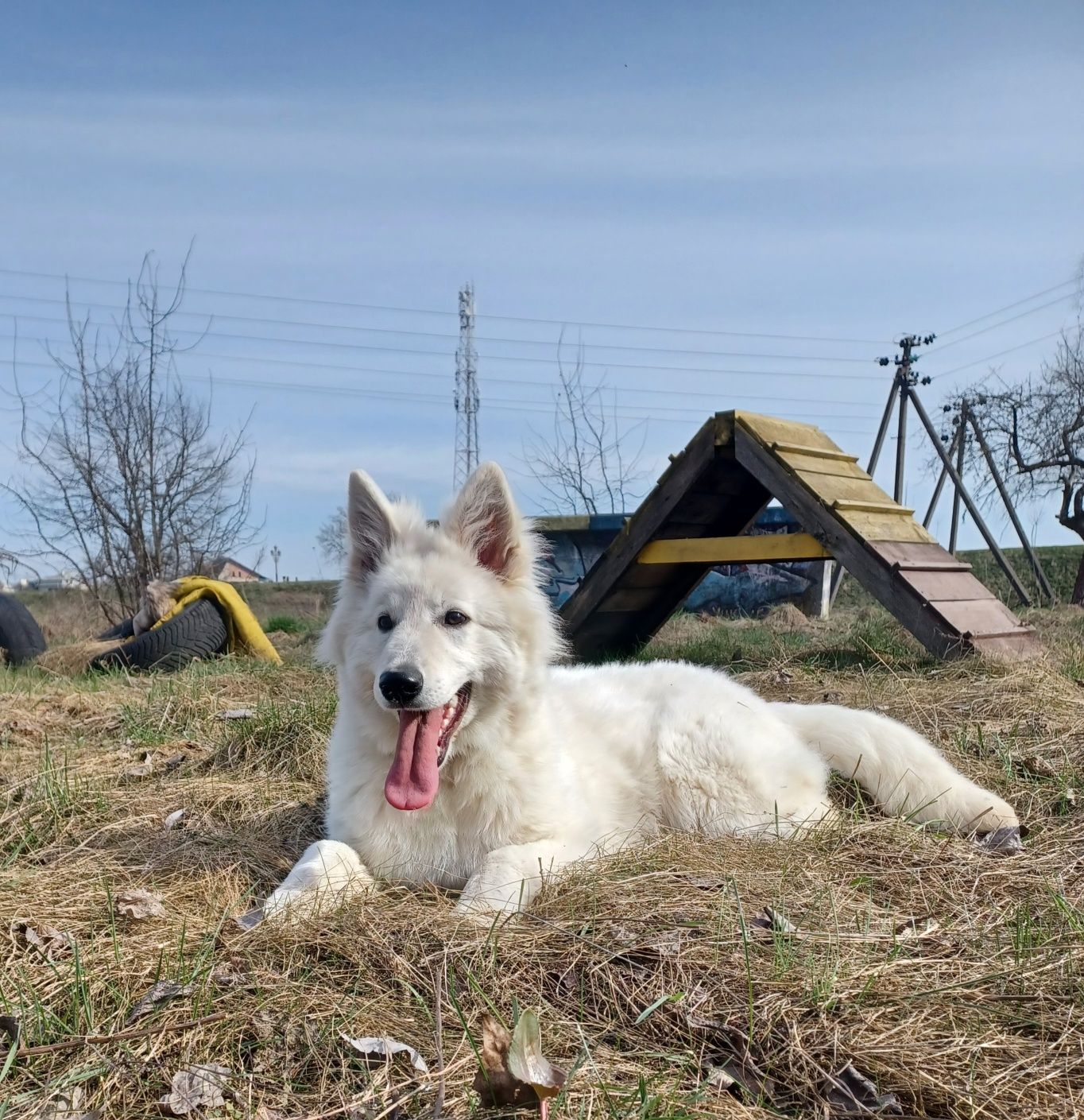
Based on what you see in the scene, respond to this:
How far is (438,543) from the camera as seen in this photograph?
3.29 meters

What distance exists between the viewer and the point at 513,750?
3.19m

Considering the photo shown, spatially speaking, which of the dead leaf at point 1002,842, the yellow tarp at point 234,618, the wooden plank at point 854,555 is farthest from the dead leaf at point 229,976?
the yellow tarp at point 234,618

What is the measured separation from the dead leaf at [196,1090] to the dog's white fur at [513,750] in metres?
0.71

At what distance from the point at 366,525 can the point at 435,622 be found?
20.2 inches

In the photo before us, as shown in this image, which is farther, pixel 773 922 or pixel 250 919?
pixel 250 919

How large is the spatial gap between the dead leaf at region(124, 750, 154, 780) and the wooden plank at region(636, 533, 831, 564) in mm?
4029

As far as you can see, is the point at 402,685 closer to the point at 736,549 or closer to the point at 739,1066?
the point at 739,1066

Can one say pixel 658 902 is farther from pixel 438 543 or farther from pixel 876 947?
pixel 438 543

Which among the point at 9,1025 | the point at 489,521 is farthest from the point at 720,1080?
the point at 489,521

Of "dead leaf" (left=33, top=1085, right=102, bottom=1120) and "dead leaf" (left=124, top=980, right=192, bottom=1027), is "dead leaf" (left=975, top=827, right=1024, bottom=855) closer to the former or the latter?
"dead leaf" (left=124, top=980, right=192, bottom=1027)

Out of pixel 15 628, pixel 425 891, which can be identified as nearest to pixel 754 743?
pixel 425 891

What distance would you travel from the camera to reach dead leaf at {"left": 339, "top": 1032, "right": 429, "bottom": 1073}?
192 cm

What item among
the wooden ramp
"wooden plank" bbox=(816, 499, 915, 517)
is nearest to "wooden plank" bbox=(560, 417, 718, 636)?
the wooden ramp

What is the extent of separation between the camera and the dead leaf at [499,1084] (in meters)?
1.72
